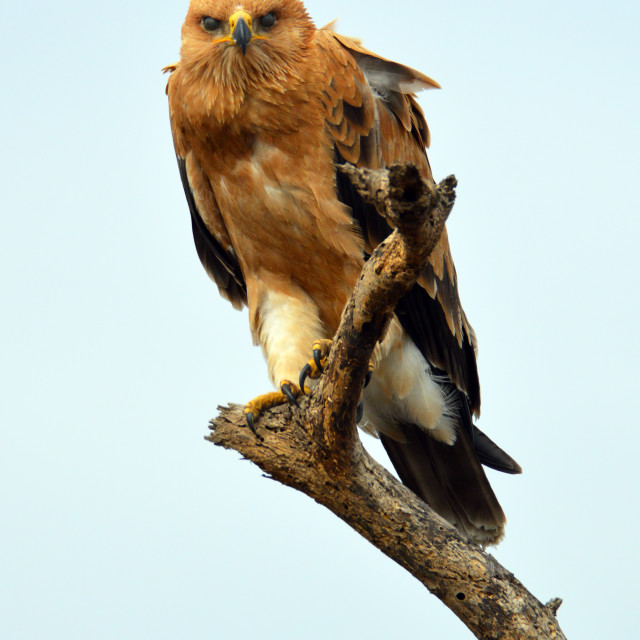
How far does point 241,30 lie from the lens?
15.3 feet

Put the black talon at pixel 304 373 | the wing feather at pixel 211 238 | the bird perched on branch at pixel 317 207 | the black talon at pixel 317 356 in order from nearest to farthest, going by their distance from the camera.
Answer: the black talon at pixel 317 356 < the black talon at pixel 304 373 < the bird perched on branch at pixel 317 207 < the wing feather at pixel 211 238

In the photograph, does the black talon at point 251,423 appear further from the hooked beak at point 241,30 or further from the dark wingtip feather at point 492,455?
the hooked beak at point 241,30

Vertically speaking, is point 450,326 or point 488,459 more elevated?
point 450,326

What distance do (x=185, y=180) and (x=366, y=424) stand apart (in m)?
1.95

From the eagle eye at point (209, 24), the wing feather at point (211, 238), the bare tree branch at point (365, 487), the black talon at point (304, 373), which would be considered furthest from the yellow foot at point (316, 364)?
the eagle eye at point (209, 24)

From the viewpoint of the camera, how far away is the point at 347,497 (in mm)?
4242

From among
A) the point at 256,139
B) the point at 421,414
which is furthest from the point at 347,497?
→ the point at 256,139

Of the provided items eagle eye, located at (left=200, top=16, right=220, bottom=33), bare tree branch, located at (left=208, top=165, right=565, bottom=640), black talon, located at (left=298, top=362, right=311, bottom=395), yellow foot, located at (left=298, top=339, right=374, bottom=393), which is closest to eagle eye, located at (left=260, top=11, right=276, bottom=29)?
eagle eye, located at (left=200, top=16, right=220, bottom=33)

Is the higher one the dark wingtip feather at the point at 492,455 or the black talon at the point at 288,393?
the dark wingtip feather at the point at 492,455

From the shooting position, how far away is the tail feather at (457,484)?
17.5 feet

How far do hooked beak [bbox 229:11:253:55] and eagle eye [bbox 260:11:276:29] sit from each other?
0.19 m

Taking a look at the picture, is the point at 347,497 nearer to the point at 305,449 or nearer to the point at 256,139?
the point at 305,449

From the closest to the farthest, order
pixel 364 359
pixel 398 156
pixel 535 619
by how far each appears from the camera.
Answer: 1. pixel 364 359
2. pixel 535 619
3. pixel 398 156

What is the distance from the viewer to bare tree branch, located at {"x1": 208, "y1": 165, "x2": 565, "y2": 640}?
385 centimetres
